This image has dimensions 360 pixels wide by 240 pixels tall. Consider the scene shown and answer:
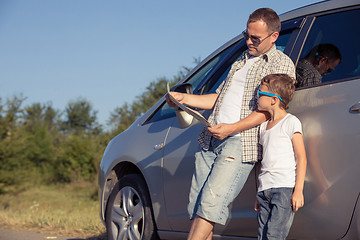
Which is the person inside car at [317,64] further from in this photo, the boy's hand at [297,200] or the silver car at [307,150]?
the boy's hand at [297,200]

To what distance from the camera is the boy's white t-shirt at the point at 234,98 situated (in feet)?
11.1

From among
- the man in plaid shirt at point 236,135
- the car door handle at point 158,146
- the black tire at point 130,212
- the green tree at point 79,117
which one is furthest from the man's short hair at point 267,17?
the green tree at point 79,117

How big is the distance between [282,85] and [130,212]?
228 cm

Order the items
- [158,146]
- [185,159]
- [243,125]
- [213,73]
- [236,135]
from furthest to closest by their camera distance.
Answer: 1. [158,146]
2. [213,73]
3. [185,159]
4. [236,135]
5. [243,125]

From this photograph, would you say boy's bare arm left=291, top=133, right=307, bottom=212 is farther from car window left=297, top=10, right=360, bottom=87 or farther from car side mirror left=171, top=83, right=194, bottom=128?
car side mirror left=171, top=83, right=194, bottom=128

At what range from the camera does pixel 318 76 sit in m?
3.27

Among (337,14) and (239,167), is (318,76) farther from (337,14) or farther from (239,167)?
(239,167)

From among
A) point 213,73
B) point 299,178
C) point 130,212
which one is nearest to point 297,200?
point 299,178

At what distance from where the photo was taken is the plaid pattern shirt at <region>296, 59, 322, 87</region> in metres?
3.28

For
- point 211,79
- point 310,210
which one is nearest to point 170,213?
point 211,79

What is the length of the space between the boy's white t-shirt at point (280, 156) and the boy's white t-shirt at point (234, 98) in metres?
0.33

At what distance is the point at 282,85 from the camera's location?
10.2 feet

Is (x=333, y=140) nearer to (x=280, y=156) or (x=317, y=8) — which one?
(x=280, y=156)

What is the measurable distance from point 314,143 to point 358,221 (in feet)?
1.66
